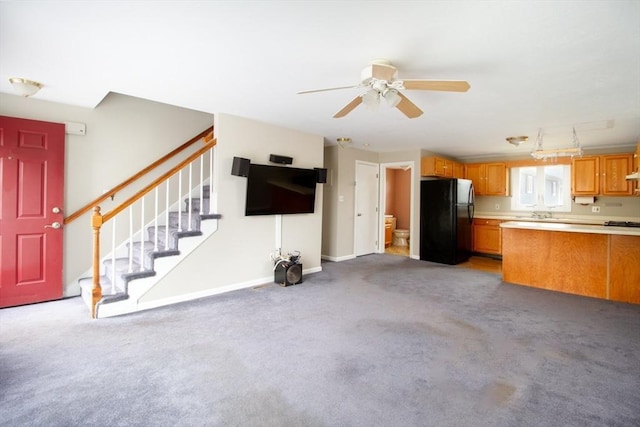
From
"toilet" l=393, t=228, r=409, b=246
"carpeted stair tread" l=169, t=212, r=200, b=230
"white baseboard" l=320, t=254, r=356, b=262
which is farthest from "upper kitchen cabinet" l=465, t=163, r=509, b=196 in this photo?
"carpeted stair tread" l=169, t=212, r=200, b=230

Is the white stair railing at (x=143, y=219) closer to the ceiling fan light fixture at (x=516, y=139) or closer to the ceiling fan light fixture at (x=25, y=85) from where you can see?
the ceiling fan light fixture at (x=25, y=85)

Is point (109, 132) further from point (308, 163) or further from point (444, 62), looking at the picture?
point (444, 62)

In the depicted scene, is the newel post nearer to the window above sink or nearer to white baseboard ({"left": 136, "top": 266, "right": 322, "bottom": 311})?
white baseboard ({"left": 136, "top": 266, "right": 322, "bottom": 311})

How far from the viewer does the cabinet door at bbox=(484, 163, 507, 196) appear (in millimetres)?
6551

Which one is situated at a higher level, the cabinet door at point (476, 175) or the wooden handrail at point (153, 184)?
the cabinet door at point (476, 175)

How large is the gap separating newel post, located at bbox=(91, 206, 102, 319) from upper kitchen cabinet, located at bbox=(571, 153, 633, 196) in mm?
7690

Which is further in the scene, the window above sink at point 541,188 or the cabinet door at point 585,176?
the window above sink at point 541,188

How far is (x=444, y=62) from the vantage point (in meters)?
2.41

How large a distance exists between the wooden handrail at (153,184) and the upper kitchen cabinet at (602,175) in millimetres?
6605

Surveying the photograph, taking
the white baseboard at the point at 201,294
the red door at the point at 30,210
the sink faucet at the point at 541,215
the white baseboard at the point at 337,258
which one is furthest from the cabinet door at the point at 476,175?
the red door at the point at 30,210

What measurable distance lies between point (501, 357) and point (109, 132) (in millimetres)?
5008

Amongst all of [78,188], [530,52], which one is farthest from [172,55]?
[530,52]

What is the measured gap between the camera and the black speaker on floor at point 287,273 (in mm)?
4203

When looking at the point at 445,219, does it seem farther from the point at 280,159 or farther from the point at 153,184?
the point at 153,184
